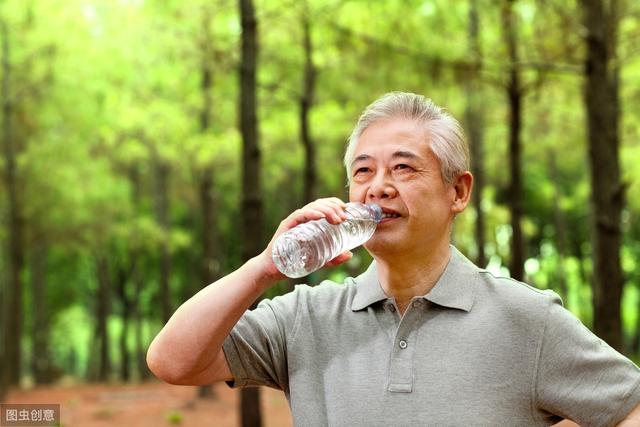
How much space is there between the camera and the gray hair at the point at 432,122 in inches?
→ 98.3

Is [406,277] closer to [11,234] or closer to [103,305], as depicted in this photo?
[11,234]

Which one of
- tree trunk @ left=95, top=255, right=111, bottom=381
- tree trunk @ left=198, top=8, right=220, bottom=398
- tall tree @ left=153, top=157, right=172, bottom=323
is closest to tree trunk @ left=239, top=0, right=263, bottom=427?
tree trunk @ left=198, top=8, right=220, bottom=398

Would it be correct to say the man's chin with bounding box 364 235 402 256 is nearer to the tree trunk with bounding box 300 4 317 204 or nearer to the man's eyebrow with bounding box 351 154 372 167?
the man's eyebrow with bounding box 351 154 372 167

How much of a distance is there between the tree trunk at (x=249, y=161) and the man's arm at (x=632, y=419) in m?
6.46

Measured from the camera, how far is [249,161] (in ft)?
29.5

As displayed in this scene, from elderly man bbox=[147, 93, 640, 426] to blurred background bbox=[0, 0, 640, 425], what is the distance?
5380 millimetres

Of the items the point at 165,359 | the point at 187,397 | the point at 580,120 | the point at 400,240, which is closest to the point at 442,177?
the point at 400,240

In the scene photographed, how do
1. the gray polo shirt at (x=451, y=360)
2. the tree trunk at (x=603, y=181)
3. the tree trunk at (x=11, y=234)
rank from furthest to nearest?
1. the tree trunk at (x=11, y=234)
2. the tree trunk at (x=603, y=181)
3. the gray polo shirt at (x=451, y=360)

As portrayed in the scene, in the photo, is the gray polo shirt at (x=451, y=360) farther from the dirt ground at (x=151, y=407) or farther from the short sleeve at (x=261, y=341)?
the dirt ground at (x=151, y=407)

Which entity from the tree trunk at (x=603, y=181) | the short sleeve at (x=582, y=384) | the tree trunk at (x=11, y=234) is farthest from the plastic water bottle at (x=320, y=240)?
the tree trunk at (x=11, y=234)

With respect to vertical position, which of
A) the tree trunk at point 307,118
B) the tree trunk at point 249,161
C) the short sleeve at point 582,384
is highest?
the tree trunk at point 307,118

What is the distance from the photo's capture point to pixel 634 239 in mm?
33500

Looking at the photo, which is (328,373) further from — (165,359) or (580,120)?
(580,120)

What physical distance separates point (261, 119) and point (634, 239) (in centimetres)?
1901
